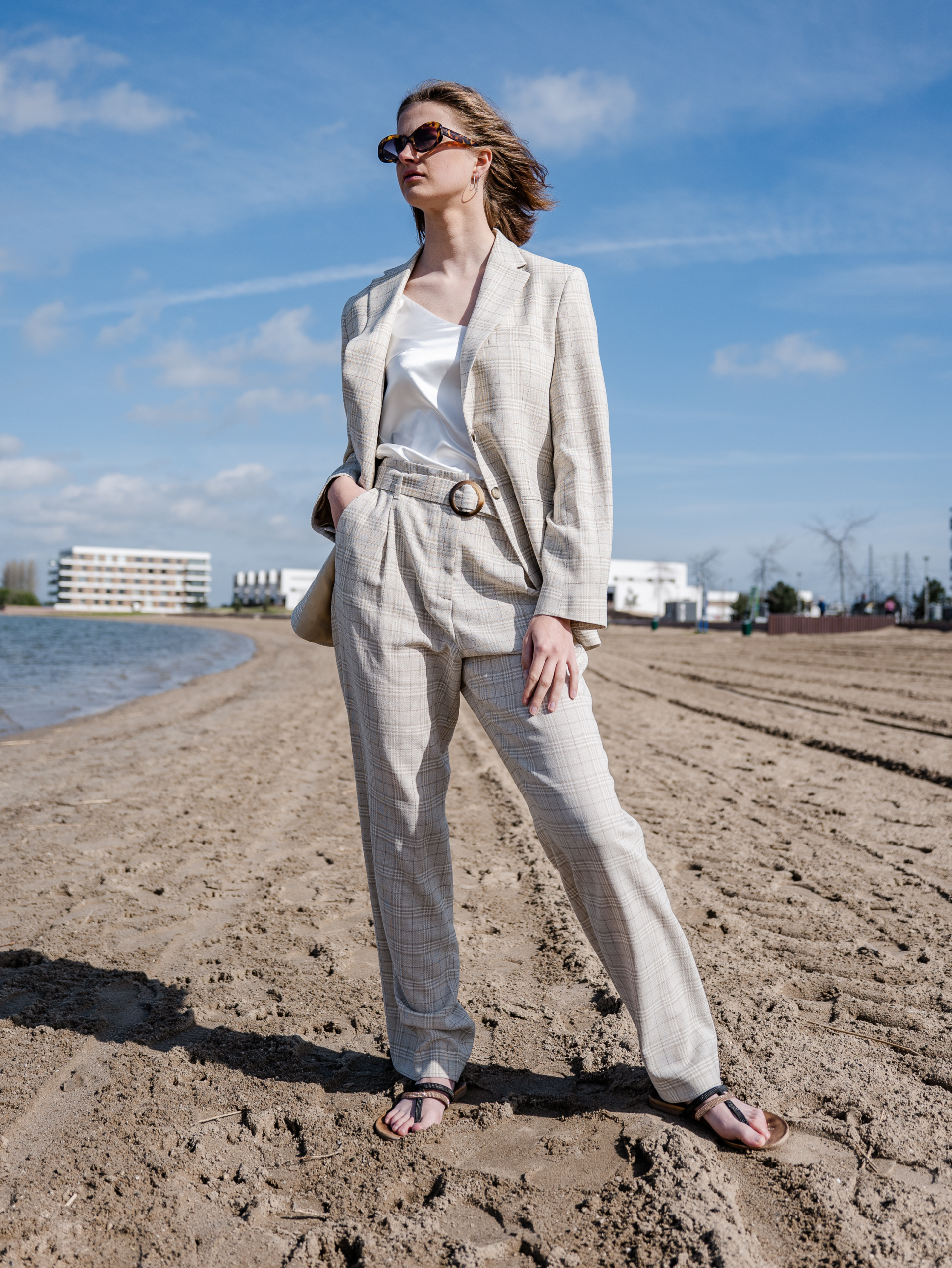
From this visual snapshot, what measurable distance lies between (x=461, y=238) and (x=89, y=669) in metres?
22.9

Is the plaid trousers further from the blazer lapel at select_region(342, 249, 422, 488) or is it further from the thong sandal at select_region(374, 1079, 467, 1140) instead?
the thong sandal at select_region(374, 1079, 467, 1140)

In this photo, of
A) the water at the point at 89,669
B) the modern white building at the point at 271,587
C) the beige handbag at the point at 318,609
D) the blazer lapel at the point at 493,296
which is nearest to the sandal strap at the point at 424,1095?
the beige handbag at the point at 318,609

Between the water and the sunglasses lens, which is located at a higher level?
the sunglasses lens

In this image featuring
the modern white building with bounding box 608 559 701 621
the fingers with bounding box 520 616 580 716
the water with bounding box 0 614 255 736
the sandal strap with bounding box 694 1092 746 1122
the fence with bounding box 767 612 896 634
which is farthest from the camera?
the modern white building with bounding box 608 559 701 621

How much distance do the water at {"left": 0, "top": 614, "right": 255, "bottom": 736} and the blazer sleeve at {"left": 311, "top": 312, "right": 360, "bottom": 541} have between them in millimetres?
9365

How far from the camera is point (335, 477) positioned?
218 centimetres

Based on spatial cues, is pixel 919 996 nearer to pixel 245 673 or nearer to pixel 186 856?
pixel 186 856

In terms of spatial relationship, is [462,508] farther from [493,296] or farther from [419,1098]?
[419,1098]

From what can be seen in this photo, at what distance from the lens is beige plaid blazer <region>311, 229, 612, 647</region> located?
1.97 m

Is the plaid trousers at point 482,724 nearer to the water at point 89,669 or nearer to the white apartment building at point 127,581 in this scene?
the water at point 89,669

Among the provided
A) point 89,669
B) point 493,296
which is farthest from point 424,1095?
point 89,669

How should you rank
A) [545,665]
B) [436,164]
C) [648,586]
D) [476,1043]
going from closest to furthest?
[545,665] < [436,164] < [476,1043] < [648,586]

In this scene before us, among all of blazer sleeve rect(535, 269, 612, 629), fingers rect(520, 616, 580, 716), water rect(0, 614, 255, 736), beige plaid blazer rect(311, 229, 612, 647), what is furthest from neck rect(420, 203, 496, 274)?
water rect(0, 614, 255, 736)

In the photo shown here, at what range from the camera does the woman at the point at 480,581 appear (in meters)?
1.95
